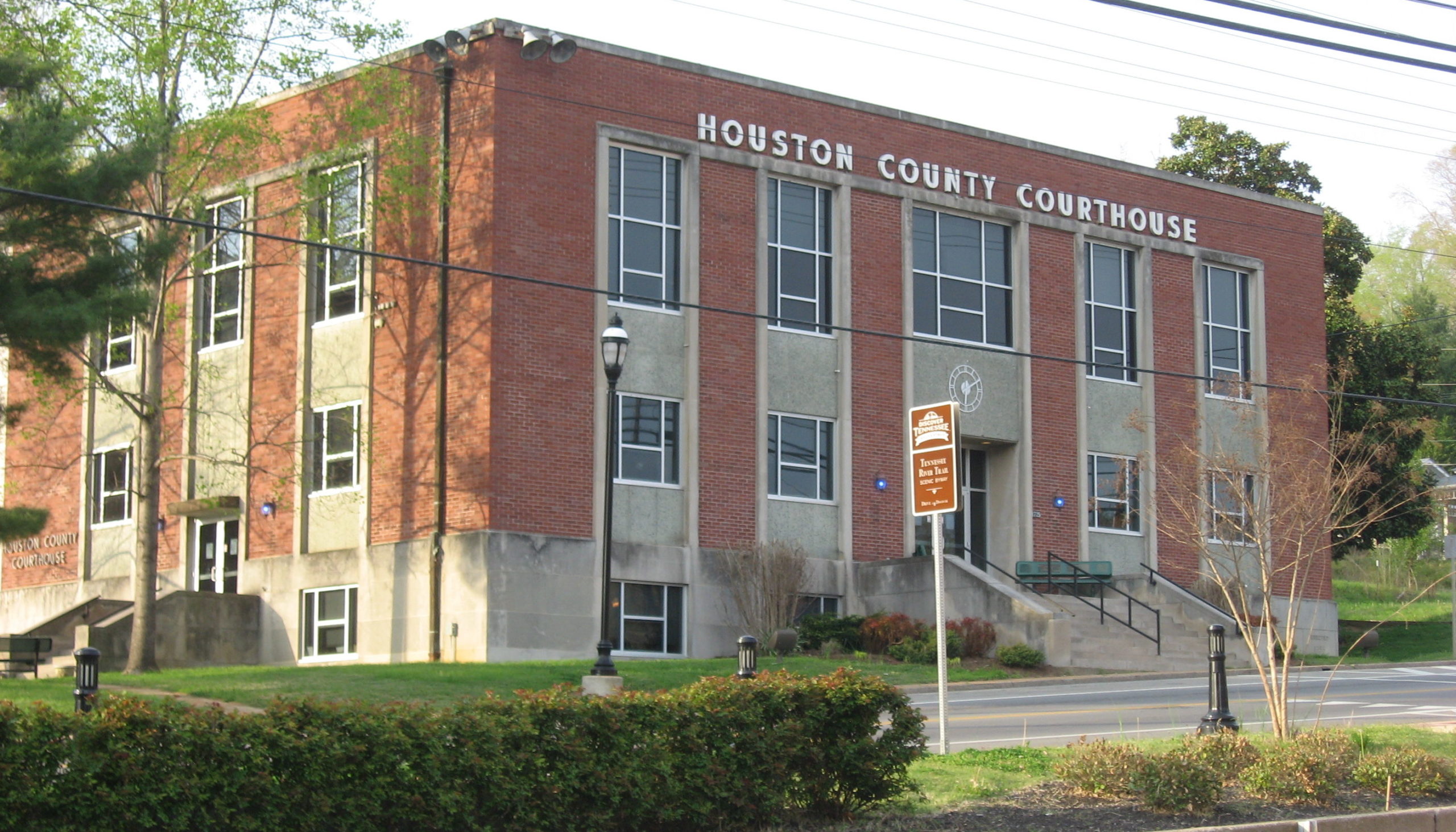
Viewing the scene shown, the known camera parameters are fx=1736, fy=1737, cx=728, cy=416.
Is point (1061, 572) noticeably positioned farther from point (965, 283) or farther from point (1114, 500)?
point (965, 283)

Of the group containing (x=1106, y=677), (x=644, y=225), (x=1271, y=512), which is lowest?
(x=1106, y=677)

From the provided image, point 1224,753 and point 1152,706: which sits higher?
point 1224,753

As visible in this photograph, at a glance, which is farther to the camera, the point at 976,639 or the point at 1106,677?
the point at 976,639

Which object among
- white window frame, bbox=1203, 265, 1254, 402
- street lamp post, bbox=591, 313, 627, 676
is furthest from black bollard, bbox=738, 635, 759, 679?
white window frame, bbox=1203, 265, 1254, 402

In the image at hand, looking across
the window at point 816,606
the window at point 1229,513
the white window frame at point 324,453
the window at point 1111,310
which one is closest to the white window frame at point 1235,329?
the window at point 1111,310

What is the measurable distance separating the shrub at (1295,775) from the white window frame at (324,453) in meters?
21.7

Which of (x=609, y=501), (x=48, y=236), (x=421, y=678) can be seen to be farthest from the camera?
(x=421, y=678)

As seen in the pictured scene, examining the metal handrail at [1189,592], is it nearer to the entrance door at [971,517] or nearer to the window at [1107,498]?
the window at [1107,498]

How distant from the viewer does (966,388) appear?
3559 centimetres

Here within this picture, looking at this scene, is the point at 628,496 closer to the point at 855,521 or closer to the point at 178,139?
the point at 855,521

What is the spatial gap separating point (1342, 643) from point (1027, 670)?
15670 millimetres

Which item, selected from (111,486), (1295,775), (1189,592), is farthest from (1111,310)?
(1295,775)

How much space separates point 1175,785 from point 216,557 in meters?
26.3

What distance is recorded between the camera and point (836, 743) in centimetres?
1149
